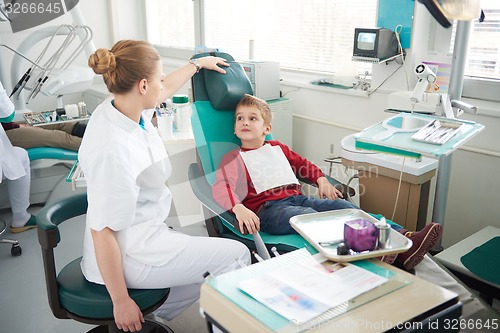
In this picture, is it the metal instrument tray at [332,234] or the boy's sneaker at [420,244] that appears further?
the boy's sneaker at [420,244]

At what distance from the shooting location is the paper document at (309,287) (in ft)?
3.39

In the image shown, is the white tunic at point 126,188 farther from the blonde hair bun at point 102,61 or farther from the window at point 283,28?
the window at point 283,28

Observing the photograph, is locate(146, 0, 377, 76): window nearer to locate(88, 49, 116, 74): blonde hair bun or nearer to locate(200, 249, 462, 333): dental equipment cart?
locate(88, 49, 116, 74): blonde hair bun

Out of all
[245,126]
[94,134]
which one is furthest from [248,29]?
[94,134]

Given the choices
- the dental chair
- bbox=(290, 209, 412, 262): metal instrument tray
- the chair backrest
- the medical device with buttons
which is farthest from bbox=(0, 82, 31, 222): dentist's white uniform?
bbox=(290, 209, 412, 262): metal instrument tray

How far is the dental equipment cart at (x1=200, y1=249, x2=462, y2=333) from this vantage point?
3.21 ft

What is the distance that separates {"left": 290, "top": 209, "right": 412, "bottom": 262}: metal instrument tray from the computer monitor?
1.44 m

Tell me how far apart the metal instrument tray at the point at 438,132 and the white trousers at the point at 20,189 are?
245 centimetres

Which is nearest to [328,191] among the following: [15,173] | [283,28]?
[283,28]

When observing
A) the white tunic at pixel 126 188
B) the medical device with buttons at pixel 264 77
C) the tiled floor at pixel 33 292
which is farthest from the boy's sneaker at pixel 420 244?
the medical device with buttons at pixel 264 77

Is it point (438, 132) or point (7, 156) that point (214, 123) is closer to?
point (438, 132)

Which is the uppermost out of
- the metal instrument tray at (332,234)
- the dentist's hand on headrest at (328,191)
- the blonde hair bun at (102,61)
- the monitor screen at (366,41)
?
the monitor screen at (366,41)

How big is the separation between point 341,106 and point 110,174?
194 cm

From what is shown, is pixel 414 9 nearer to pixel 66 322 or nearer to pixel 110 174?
pixel 110 174
